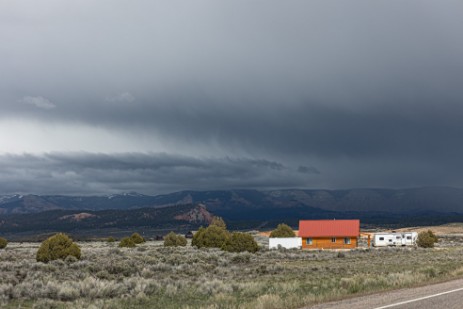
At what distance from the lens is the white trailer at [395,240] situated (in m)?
74.2

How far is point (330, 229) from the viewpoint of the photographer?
2783 inches

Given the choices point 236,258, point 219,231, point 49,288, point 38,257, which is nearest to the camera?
point 49,288

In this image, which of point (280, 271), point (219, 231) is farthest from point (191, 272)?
point (219, 231)

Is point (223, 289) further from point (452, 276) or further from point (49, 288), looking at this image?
point (452, 276)

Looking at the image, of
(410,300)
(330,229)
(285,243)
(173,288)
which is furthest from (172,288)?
(330,229)

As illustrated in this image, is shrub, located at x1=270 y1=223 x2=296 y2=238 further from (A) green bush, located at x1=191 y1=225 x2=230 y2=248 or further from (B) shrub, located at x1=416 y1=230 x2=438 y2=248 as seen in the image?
(B) shrub, located at x1=416 y1=230 x2=438 y2=248

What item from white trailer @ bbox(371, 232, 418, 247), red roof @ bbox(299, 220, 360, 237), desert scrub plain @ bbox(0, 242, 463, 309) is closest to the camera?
desert scrub plain @ bbox(0, 242, 463, 309)

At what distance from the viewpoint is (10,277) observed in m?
25.2

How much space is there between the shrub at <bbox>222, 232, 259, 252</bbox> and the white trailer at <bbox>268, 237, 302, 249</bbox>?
10.5 m

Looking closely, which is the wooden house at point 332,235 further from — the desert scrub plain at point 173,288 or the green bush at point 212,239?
the desert scrub plain at point 173,288

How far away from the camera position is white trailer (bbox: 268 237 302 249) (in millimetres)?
64906

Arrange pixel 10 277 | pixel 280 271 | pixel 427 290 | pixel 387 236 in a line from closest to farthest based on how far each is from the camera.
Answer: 1. pixel 427 290
2. pixel 10 277
3. pixel 280 271
4. pixel 387 236

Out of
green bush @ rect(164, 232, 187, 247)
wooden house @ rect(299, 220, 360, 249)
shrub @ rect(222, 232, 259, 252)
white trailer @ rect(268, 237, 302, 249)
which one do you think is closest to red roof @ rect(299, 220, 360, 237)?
wooden house @ rect(299, 220, 360, 249)

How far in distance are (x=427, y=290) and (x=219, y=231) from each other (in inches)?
1741
